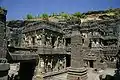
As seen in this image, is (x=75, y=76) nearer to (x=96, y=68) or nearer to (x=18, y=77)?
(x=18, y=77)

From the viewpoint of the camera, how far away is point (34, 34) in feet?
86.4

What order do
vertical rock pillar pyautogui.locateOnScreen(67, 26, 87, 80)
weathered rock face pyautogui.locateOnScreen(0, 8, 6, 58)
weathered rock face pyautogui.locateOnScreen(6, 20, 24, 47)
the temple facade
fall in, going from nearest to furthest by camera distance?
weathered rock face pyautogui.locateOnScreen(0, 8, 6, 58)
vertical rock pillar pyautogui.locateOnScreen(67, 26, 87, 80)
the temple facade
weathered rock face pyautogui.locateOnScreen(6, 20, 24, 47)

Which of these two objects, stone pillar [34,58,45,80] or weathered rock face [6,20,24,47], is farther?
weathered rock face [6,20,24,47]

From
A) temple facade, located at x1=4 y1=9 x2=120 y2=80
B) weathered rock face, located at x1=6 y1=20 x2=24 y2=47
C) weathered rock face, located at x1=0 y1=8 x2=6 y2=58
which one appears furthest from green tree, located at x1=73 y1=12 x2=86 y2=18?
weathered rock face, located at x1=0 y1=8 x2=6 y2=58

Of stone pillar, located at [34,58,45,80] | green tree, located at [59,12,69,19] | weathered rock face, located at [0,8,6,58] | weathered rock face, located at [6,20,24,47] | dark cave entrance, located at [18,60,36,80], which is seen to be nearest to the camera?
weathered rock face, located at [0,8,6,58]

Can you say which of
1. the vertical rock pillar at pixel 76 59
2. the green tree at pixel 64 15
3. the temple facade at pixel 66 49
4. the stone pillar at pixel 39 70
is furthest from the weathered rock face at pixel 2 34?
the green tree at pixel 64 15

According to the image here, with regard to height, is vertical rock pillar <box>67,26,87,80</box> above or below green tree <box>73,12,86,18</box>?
below

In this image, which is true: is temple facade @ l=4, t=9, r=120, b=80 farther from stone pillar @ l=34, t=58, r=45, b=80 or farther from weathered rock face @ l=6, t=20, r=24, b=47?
weathered rock face @ l=6, t=20, r=24, b=47

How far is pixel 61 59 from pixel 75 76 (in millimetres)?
12898

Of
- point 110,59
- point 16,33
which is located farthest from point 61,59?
point 16,33

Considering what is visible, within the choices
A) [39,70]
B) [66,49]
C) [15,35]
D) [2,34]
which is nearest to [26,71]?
[39,70]

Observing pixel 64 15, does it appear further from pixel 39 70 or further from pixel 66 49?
pixel 39 70

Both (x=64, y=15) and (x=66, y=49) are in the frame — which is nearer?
(x=66, y=49)

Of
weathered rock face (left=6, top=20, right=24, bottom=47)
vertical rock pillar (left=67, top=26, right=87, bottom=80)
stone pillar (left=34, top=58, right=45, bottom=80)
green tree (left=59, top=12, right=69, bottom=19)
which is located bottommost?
stone pillar (left=34, top=58, right=45, bottom=80)
